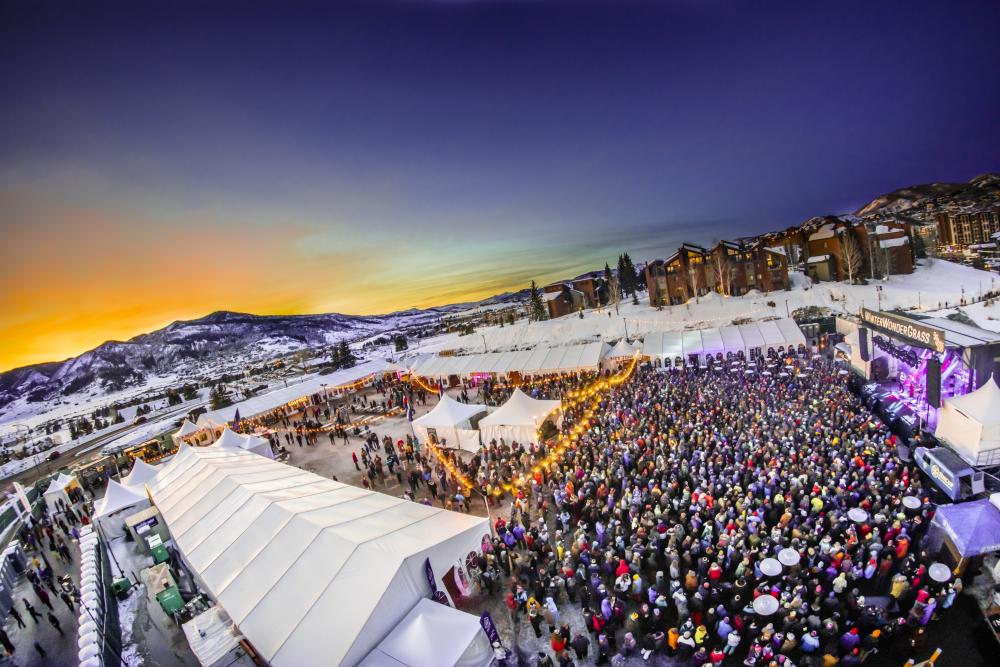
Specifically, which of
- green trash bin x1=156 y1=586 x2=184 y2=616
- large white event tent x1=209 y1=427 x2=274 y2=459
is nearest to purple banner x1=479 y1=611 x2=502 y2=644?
green trash bin x1=156 y1=586 x2=184 y2=616

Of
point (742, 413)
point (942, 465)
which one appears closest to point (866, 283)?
point (742, 413)

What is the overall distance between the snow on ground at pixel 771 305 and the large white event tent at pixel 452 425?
56.1 ft

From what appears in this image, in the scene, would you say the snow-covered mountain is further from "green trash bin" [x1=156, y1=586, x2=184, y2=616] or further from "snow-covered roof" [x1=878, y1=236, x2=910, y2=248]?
"green trash bin" [x1=156, y1=586, x2=184, y2=616]

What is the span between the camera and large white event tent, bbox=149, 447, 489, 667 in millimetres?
5609

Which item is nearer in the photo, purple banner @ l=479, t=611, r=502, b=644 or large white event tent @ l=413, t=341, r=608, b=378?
purple banner @ l=479, t=611, r=502, b=644

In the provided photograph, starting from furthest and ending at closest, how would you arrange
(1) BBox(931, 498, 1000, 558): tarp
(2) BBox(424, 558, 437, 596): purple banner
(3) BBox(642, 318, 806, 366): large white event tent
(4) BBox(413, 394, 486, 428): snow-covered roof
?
1. (3) BBox(642, 318, 806, 366): large white event tent
2. (4) BBox(413, 394, 486, 428): snow-covered roof
3. (2) BBox(424, 558, 437, 596): purple banner
4. (1) BBox(931, 498, 1000, 558): tarp

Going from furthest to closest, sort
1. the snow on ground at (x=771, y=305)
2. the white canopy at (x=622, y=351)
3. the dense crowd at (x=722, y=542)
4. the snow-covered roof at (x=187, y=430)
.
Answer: the snow on ground at (x=771, y=305), the white canopy at (x=622, y=351), the snow-covered roof at (x=187, y=430), the dense crowd at (x=722, y=542)

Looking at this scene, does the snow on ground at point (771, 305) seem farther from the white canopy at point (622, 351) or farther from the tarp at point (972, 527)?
the tarp at point (972, 527)

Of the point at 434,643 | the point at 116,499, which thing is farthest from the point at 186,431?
the point at 434,643

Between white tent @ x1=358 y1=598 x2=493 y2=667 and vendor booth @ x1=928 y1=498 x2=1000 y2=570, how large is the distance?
735cm

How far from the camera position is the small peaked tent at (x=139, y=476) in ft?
48.1

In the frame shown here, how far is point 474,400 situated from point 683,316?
1880 centimetres

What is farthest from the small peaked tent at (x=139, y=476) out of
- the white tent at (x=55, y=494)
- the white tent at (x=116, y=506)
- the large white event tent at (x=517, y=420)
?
the large white event tent at (x=517, y=420)

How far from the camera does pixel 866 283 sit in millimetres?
32031
